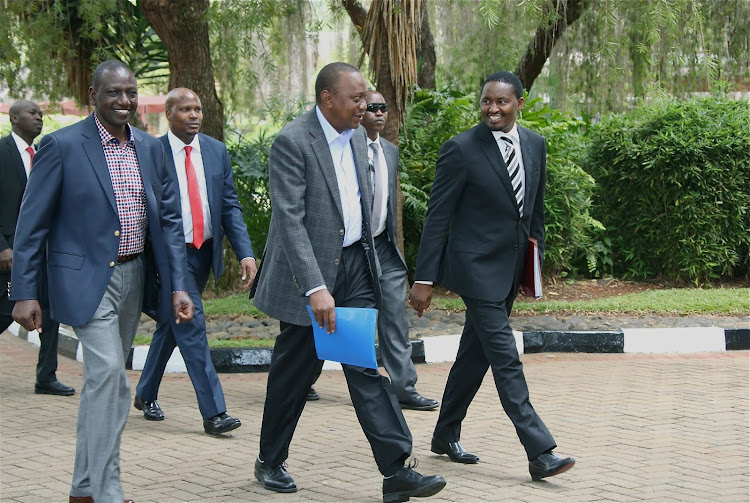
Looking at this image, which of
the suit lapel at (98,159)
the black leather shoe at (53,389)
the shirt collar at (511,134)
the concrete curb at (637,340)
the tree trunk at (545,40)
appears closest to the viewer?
the suit lapel at (98,159)

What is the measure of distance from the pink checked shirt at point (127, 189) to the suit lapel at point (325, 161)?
30.6 inches

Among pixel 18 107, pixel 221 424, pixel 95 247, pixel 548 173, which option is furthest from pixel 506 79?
pixel 548 173

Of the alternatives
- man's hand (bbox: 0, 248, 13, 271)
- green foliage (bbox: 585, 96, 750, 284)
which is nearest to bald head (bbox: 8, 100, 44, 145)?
man's hand (bbox: 0, 248, 13, 271)

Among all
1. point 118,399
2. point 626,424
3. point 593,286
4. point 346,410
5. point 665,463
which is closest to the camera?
point 118,399

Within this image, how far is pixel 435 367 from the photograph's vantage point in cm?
811

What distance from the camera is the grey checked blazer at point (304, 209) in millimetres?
4355

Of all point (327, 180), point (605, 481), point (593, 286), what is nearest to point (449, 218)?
point (327, 180)

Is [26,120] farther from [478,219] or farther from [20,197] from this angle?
[478,219]

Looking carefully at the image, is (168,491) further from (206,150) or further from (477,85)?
(477,85)

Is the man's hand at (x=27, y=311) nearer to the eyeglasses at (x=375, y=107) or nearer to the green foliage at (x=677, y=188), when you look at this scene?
the eyeglasses at (x=375, y=107)

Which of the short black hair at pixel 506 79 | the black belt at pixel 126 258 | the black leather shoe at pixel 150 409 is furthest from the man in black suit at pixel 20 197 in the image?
the short black hair at pixel 506 79

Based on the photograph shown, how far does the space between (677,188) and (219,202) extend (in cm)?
652

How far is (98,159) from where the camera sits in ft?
14.1

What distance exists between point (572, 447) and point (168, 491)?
2.18 metres
